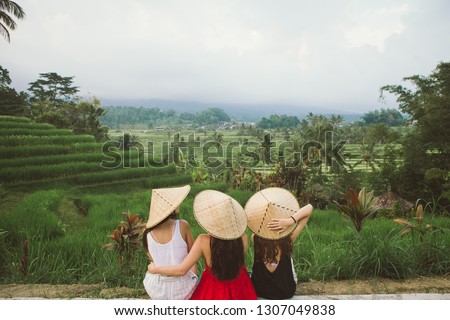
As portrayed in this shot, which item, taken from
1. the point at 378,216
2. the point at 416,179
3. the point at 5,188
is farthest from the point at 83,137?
the point at 416,179

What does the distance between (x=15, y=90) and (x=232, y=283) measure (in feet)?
11.2

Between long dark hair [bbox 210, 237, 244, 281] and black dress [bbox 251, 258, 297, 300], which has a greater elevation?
long dark hair [bbox 210, 237, 244, 281]

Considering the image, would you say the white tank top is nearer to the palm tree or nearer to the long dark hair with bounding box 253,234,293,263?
the long dark hair with bounding box 253,234,293,263

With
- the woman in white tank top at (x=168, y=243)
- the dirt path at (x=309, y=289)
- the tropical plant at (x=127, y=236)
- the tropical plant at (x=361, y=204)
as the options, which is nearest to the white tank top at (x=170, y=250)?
the woman in white tank top at (x=168, y=243)

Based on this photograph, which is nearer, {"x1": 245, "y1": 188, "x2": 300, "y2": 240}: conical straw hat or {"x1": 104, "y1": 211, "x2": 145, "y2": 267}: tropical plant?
{"x1": 245, "y1": 188, "x2": 300, "y2": 240}: conical straw hat

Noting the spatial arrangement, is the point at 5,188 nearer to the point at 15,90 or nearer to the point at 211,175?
the point at 15,90

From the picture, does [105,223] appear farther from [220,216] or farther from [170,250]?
[220,216]

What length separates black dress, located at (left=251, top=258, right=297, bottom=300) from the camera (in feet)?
7.69

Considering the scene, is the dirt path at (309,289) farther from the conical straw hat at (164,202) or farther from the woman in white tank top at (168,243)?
the conical straw hat at (164,202)

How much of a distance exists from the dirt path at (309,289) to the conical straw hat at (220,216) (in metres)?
0.88

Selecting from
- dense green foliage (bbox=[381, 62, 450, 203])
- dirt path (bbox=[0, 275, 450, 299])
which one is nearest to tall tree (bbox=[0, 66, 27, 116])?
dirt path (bbox=[0, 275, 450, 299])

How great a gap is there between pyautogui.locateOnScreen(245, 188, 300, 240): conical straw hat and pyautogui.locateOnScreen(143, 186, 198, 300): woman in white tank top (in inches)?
14.1

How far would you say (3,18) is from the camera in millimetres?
4176
